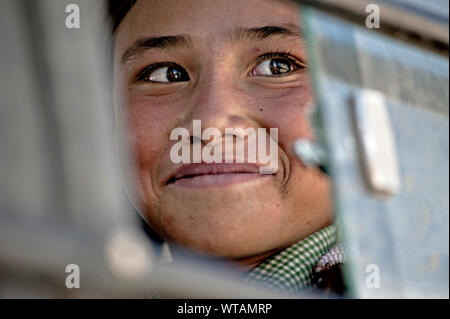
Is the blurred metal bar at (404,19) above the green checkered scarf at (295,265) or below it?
above

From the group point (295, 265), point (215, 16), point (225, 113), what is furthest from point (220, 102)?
point (295, 265)

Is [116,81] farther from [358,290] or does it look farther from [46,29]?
[358,290]

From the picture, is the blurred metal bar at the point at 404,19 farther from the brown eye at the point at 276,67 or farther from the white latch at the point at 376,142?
the brown eye at the point at 276,67

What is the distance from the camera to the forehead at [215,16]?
97 centimetres

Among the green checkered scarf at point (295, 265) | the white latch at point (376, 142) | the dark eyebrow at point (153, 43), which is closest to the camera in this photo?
the white latch at point (376, 142)

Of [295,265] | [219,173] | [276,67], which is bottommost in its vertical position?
[295,265]

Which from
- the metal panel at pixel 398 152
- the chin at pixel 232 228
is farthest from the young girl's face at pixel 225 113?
the metal panel at pixel 398 152

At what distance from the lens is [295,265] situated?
36.7 inches

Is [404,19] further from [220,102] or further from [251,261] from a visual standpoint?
[251,261]

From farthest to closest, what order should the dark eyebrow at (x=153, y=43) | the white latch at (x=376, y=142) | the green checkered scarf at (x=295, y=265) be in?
the dark eyebrow at (x=153, y=43) → the green checkered scarf at (x=295, y=265) → the white latch at (x=376, y=142)

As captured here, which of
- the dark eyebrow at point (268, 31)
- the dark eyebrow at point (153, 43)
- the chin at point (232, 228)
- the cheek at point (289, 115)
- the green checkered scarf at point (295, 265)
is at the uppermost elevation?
the dark eyebrow at point (153, 43)

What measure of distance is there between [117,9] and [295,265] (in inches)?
21.4

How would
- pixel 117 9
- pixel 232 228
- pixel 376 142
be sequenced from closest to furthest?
pixel 376 142
pixel 232 228
pixel 117 9
